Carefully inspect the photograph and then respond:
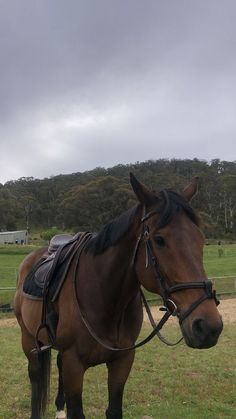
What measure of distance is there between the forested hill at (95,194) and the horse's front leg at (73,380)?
41.2 m

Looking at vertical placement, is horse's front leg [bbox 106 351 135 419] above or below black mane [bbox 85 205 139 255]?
below

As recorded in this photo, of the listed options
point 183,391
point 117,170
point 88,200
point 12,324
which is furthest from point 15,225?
point 183,391

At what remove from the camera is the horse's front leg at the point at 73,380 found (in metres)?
3.13

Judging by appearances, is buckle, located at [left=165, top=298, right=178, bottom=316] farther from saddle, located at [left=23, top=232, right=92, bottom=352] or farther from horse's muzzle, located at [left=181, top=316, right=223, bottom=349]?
saddle, located at [left=23, top=232, right=92, bottom=352]

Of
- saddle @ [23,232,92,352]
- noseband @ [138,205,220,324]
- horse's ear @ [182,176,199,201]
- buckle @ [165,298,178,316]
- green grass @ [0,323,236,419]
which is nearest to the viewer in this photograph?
noseband @ [138,205,220,324]

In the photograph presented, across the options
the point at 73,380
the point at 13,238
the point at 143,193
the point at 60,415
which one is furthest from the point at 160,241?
the point at 13,238

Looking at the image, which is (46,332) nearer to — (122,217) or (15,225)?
(122,217)

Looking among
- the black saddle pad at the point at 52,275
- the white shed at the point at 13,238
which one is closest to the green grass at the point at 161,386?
the black saddle pad at the point at 52,275

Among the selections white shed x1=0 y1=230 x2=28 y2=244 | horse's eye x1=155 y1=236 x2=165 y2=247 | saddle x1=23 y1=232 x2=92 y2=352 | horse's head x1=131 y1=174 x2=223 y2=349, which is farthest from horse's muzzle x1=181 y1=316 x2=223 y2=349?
white shed x1=0 y1=230 x2=28 y2=244

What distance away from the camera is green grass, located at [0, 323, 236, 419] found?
204 inches

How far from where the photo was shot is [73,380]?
3.13 metres

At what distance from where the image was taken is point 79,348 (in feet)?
10.3

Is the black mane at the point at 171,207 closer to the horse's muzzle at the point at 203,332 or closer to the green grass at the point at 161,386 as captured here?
the horse's muzzle at the point at 203,332

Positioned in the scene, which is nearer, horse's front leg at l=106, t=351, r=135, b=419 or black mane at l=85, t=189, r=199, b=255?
black mane at l=85, t=189, r=199, b=255
